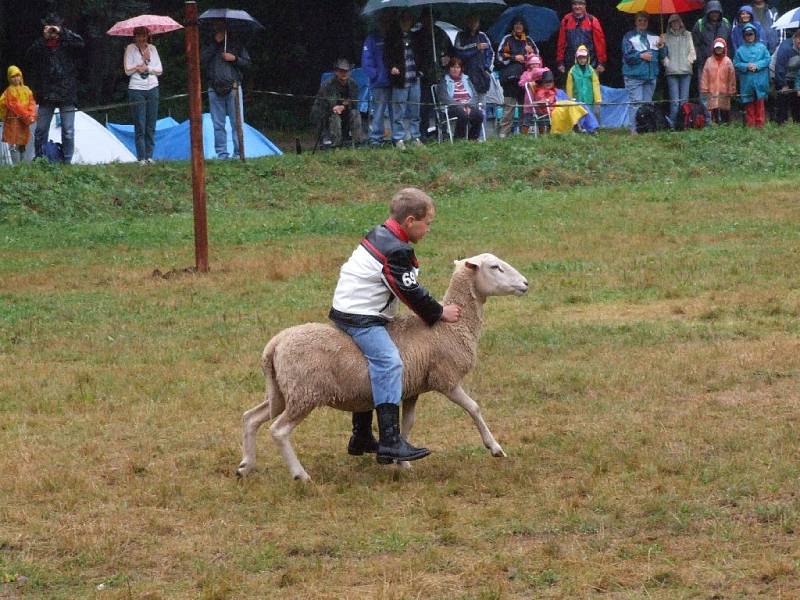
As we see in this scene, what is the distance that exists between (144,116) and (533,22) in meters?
10.4

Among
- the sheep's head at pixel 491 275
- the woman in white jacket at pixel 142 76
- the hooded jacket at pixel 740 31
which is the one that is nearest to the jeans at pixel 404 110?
the woman in white jacket at pixel 142 76

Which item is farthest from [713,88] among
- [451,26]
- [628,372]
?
[628,372]

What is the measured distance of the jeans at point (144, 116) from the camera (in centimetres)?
2140

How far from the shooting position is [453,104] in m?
23.5

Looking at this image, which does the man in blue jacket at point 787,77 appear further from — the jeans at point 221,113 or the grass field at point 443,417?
the jeans at point 221,113

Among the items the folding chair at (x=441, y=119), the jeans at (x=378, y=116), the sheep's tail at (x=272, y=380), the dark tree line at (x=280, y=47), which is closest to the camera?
the sheep's tail at (x=272, y=380)

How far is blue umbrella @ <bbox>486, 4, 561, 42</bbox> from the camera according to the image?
1151 inches

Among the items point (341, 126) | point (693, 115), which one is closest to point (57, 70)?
point (341, 126)

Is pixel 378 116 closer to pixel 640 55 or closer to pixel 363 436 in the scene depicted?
pixel 640 55

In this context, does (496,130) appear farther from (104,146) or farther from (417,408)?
(417,408)

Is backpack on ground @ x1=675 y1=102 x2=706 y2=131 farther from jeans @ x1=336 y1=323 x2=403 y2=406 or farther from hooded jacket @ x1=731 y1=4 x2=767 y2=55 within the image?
jeans @ x1=336 y1=323 x2=403 y2=406

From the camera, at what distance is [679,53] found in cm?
2386

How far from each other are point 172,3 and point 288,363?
79.3 ft

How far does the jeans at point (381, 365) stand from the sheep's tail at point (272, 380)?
47 centimetres
